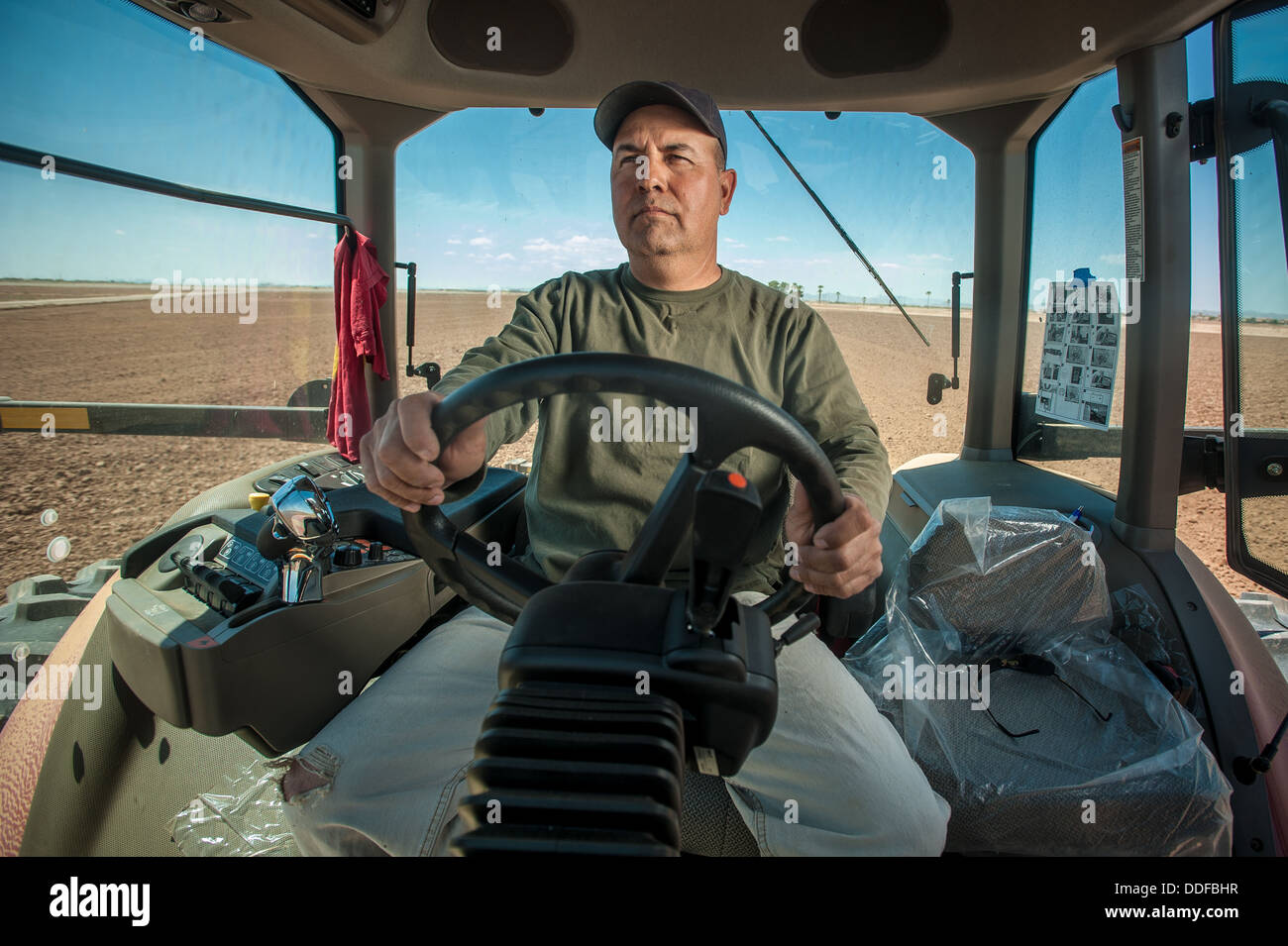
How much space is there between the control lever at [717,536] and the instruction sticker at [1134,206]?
1423mm

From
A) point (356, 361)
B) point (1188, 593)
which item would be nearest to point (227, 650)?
point (356, 361)

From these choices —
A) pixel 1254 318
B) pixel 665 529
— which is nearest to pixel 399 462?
pixel 665 529

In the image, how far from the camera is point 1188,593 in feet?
4.91

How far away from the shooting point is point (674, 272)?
1429 millimetres

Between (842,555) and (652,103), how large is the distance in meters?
1.00

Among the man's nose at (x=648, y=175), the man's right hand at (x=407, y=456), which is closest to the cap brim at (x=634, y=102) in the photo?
the man's nose at (x=648, y=175)

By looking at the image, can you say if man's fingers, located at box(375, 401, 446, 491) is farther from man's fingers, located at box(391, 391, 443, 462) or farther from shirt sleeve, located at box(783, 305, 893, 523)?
shirt sleeve, located at box(783, 305, 893, 523)

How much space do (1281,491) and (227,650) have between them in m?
1.94

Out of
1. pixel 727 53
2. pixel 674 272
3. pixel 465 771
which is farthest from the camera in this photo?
pixel 727 53

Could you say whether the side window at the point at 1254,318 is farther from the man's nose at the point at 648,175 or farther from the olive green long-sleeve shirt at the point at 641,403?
the man's nose at the point at 648,175

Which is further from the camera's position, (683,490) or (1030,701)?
(1030,701)

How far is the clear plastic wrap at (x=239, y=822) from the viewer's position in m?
1.32

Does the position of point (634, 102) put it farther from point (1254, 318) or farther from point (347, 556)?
point (1254, 318)

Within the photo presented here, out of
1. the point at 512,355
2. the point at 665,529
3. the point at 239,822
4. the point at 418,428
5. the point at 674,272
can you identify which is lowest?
the point at 239,822
